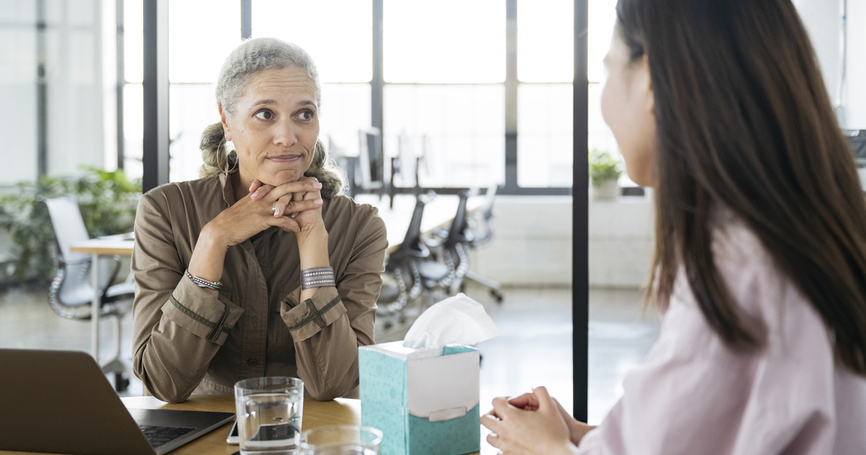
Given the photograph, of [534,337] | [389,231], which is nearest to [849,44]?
[389,231]

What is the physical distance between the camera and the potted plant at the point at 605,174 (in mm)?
2021

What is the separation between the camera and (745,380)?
57 centimetres

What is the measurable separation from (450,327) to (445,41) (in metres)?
6.21

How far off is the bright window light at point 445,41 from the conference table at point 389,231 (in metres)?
1.22

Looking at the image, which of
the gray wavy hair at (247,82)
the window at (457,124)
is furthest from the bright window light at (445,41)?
the gray wavy hair at (247,82)

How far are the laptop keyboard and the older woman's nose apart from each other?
600mm

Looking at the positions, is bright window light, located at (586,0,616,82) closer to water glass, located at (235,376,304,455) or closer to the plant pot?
the plant pot

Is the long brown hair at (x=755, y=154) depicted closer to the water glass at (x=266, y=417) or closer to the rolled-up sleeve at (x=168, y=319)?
the water glass at (x=266, y=417)

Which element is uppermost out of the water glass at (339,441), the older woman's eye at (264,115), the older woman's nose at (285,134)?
the older woman's eye at (264,115)

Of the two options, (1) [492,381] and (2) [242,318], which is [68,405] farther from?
(1) [492,381]

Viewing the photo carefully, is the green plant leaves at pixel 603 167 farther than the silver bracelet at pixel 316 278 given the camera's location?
Yes

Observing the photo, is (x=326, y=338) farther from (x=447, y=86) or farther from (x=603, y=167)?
(x=447, y=86)

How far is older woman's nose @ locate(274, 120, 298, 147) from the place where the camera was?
1.38m

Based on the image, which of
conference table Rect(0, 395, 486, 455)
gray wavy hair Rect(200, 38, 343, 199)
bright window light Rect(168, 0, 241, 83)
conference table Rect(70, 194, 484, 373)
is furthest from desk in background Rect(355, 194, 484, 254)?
conference table Rect(0, 395, 486, 455)
